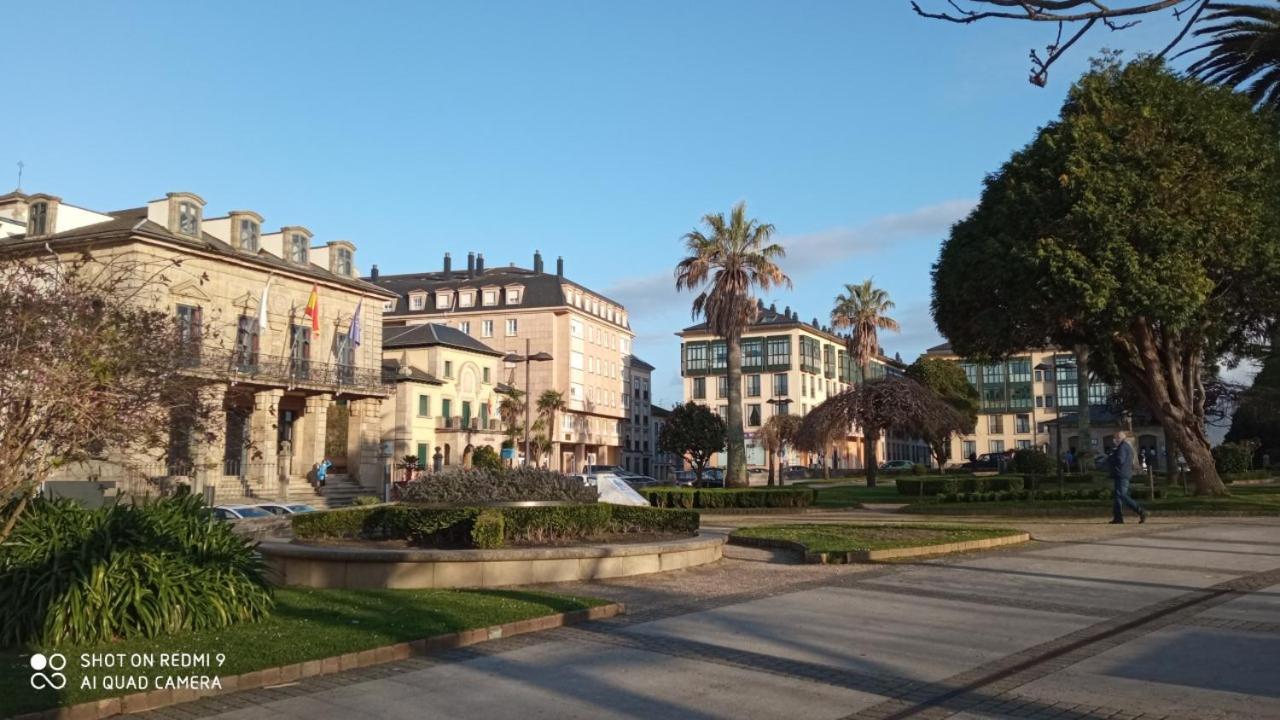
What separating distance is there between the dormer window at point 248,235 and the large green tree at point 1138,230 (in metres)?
32.3

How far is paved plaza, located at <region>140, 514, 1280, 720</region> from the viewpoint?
638 cm

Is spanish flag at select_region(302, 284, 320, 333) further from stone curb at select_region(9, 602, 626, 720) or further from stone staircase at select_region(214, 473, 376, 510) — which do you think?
stone curb at select_region(9, 602, 626, 720)

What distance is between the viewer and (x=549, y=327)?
86.1 metres

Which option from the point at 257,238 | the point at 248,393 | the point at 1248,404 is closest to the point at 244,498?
the point at 248,393

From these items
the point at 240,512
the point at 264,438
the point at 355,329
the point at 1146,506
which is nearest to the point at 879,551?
the point at 1146,506

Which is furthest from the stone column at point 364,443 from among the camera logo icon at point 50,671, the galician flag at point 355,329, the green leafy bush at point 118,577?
the camera logo icon at point 50,671

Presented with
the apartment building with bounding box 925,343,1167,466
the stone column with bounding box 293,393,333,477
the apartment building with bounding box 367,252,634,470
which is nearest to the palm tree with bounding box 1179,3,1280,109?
the stone column with bounding box 293,393,333,477

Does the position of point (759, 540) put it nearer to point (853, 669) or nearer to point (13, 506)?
point (853, 669)

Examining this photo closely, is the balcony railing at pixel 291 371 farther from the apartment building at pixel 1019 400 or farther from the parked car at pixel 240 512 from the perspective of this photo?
the apartment building at pixel 1019 400

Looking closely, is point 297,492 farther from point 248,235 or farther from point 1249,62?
point 1249,62

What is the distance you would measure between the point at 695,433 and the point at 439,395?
1889cm

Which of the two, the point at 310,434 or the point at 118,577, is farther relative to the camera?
the point at 310,434

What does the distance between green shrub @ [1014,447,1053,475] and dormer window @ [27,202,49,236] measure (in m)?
46.7

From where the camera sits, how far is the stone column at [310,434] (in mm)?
46344
